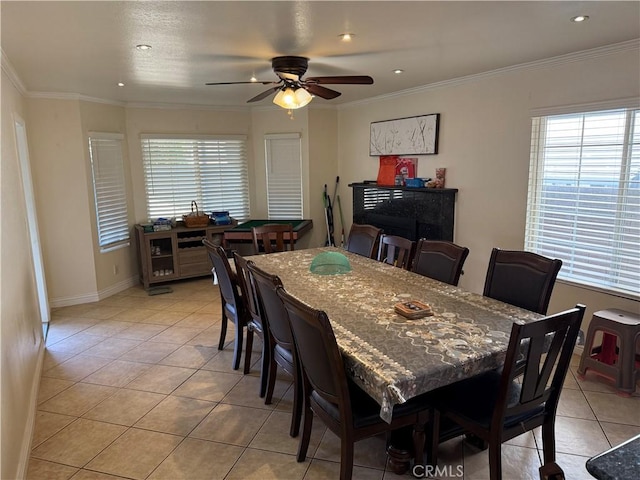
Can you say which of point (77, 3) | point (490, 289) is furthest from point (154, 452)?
point (77, 3)

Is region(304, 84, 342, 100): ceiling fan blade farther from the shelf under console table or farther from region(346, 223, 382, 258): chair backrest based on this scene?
the shelf under console table

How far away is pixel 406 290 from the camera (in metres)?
2.86

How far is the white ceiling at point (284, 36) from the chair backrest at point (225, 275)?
1474mm

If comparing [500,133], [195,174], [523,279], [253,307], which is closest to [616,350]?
[523,279]

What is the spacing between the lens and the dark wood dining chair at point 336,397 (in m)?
1.86

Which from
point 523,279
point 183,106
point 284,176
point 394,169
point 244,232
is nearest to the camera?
point 523,279

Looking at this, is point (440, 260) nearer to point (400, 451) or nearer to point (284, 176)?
point (400, 451)

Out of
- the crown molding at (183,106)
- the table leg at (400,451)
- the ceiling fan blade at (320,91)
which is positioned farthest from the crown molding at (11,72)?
the table leg at (400,451)

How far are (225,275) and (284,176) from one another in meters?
3.35

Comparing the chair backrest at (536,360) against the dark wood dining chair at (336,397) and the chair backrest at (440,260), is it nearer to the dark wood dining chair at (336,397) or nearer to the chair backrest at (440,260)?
the dark wood dining chair at (336,397)

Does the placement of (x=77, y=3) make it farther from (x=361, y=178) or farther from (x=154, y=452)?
(x=361, y=178)

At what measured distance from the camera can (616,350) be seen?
3248 mm

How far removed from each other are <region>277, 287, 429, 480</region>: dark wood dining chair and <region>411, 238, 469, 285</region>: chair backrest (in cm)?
122

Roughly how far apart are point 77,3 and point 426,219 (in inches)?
150
